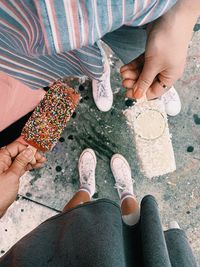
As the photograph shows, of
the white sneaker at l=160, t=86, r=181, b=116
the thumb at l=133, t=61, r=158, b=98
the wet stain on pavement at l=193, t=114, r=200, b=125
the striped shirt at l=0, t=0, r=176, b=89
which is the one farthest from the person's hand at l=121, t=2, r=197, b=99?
the wet stain on pavement at l=193, t=114, r=200, b=125

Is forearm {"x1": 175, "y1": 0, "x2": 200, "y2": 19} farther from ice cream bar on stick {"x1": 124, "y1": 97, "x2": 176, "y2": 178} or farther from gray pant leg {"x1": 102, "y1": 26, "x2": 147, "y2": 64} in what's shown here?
ice cream bar on stick {"x1": 124, "y1": 97, "x2": 176, "y2": 178}

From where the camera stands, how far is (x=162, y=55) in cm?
109

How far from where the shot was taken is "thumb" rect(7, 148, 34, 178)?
167 centimetres

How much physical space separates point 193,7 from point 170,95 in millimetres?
1075

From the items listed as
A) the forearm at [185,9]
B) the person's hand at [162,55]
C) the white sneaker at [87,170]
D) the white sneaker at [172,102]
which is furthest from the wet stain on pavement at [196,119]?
the forearm at [185,9]

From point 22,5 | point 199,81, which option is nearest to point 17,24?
point 22,5

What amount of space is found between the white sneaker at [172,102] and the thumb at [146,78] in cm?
94

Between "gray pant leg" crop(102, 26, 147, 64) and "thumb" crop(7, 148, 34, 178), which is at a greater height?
"gray pant leg" crop(102, 26, 147, 64)

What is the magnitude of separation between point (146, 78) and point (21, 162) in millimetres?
866

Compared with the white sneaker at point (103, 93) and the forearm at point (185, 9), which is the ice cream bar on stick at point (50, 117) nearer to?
the white sneaker at point (103, 93)

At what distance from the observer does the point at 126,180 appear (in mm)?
2084

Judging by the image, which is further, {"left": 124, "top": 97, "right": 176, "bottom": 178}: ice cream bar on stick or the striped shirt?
{"left": 124, "top": 97, "right": 176, "bottom": 178}: ice cream bar on stick

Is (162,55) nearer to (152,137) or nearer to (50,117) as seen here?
(50,117)

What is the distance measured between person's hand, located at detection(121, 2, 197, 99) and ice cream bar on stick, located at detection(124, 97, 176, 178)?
945mm
